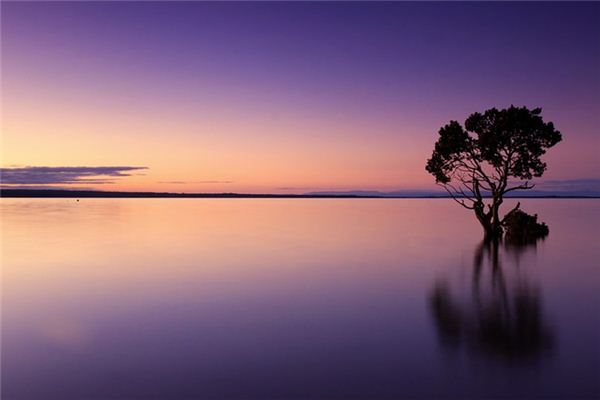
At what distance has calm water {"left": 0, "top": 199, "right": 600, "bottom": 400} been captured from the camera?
894cm

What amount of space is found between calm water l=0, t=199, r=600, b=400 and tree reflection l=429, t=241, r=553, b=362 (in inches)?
2.4

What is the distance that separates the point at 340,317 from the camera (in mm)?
13945

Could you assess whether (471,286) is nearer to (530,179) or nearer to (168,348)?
(168,348)

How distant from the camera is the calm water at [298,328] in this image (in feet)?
29.3

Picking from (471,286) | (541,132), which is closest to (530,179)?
(541,132)

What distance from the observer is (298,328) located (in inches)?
506

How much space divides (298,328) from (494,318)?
233 inches

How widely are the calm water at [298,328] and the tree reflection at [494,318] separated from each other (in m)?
0.06

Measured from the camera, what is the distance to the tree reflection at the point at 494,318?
10.8 meters

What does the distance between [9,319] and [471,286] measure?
55.6 feet

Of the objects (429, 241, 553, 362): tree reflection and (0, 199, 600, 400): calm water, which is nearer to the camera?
(0, 199, 600, 400): calm water

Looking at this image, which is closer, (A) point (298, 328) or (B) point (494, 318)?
(A) point (298, 328)

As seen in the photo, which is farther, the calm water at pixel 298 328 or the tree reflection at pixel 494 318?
the tree reflection at pixel 494 318

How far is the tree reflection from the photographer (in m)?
10.8
